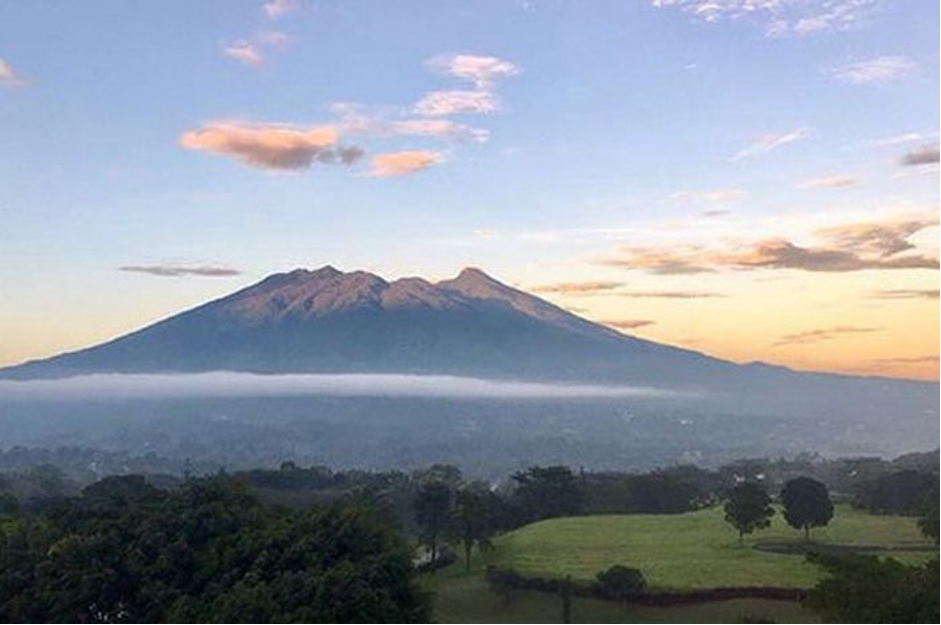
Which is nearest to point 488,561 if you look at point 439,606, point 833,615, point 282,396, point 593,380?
point 439,606

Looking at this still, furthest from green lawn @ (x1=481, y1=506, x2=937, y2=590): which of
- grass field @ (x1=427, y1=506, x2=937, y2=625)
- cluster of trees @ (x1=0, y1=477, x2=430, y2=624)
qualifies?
cluster of trees @ (x1=0, y1=477, x2=430, y2=624)

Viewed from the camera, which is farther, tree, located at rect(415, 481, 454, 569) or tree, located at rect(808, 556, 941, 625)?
tree, located at rect(415, 481, 454, 569)

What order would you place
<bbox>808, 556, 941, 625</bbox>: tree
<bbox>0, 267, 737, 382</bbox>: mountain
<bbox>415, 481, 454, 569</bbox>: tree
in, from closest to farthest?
1. <bbox>808, 556, 941, 625</bbox>: tree
2. <bbox>415, 481, 454, 569</bbox>: tree
3. <bbox>0, 267, 737, 382</bbox>: mountain

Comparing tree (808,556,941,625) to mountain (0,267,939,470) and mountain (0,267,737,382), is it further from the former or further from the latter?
mountain (0,267,737,382)

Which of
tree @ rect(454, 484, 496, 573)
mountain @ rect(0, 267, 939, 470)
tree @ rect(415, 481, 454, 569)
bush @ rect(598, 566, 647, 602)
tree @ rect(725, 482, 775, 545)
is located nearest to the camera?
bush @ rect(598, 566, 647, 602)

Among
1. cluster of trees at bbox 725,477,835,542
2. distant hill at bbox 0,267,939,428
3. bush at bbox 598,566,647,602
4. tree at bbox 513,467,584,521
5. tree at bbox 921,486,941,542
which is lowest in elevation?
tree at bbox 513,467,584,521

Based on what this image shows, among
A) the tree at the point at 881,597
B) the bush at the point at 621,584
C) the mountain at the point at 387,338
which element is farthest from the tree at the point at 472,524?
the mountain at the point at 387,338

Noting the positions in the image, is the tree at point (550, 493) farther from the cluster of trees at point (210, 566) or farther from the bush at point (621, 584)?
the bush at point (621, 584)

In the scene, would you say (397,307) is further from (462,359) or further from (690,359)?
(690,359)
